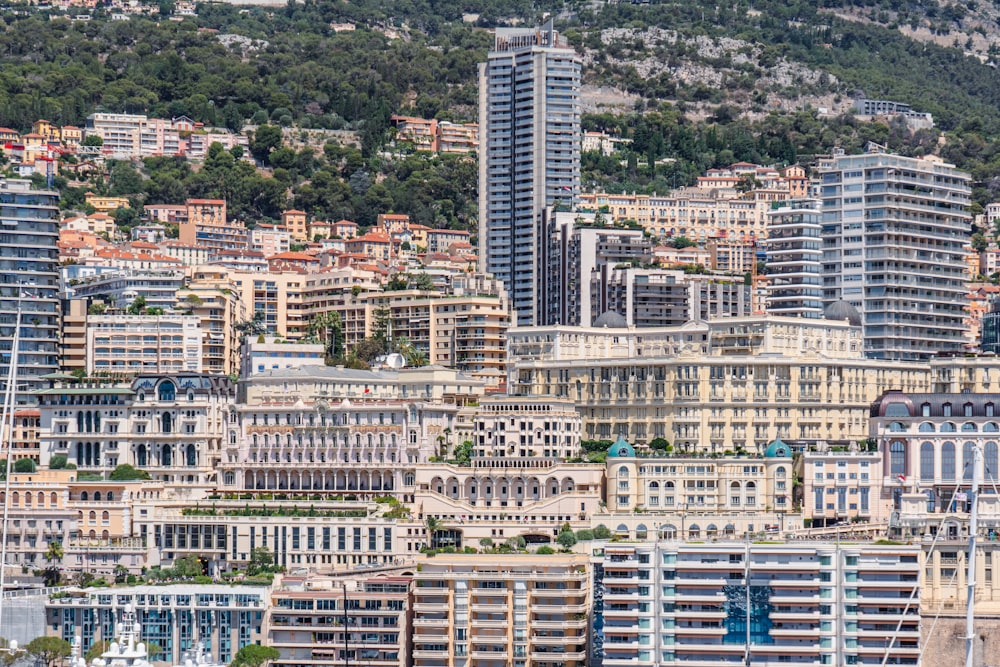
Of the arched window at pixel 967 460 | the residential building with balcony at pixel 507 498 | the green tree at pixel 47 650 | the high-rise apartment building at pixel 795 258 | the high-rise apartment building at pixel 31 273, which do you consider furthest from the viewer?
the high-rise apartment building at pixel 795 258

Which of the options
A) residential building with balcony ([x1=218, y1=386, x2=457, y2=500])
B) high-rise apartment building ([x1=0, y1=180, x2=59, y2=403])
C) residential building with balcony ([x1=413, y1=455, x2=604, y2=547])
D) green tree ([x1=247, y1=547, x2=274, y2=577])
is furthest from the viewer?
high-rise apartment building ([x1=0, y1=180, x2=59, y2=403])

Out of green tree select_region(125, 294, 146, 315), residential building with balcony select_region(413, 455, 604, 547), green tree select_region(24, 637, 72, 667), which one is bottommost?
green tree select_region(24, 637, 72, 667)

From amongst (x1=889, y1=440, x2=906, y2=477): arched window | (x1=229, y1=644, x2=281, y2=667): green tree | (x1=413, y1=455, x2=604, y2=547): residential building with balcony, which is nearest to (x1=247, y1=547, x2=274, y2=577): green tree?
(x1=413, y1=455, x2=604, y2=547): residential building with balcony

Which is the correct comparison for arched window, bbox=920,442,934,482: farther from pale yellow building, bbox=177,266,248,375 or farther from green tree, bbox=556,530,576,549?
pale yellow building, bbox=177,266,248,375

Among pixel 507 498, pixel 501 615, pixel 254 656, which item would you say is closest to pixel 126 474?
pixel 507 498

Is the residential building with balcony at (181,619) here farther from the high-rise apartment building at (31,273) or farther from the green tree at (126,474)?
the high-rise apartment building at (31,273)

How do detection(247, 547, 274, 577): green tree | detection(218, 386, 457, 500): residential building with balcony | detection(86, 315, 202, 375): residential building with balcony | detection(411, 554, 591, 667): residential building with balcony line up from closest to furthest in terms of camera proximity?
detection(411, 554, 591, 667): residential building with balcony, detection(247, 547, 274, 577): green tree, detection(218, 386, 457, 500): residential building with balcony, detection(86, 315, 202, 375): residential building with balcony

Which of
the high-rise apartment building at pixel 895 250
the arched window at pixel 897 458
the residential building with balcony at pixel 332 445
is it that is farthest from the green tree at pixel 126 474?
the high-rise apartment building at pixel 895 250

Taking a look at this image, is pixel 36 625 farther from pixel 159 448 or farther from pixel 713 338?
pixel 713 338
